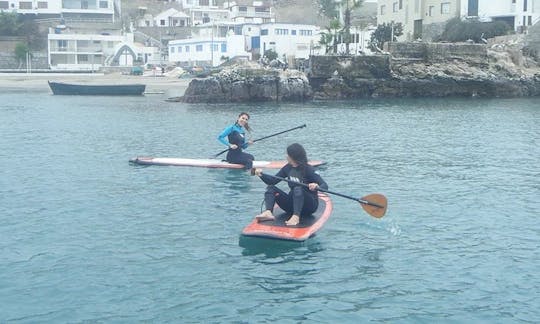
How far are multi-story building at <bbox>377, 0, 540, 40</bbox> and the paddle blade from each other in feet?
199

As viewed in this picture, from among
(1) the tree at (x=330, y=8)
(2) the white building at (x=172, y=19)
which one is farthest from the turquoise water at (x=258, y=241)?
(2) the white building at (x=172, y=19)

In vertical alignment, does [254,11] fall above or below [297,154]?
above

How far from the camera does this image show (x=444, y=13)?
248 ft

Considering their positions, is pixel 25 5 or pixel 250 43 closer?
pixel 250 43

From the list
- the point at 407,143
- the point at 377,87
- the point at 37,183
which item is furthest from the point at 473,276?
the point at 377,87

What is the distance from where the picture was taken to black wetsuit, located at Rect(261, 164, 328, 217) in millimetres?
13922

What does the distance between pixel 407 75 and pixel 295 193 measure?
49.4 metres

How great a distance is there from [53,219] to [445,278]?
9209 mm

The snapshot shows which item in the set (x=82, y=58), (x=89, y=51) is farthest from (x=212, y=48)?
(x=82, y=58)

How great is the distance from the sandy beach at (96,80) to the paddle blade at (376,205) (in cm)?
6043

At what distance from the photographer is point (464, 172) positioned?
22953 millimetres

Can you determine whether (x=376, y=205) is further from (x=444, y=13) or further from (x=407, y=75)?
(x=444, y=13)

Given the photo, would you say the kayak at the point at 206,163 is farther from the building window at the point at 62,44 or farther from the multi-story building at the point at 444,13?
the building window at the point at 62,44

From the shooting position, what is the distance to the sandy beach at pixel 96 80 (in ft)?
260
